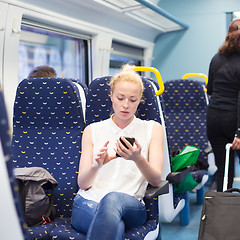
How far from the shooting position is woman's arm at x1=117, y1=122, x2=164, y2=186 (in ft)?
5.52

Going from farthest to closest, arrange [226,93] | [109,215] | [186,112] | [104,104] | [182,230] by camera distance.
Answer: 1. [186,112]
2. [182,230]
3. [226,93]
4. [104,104]
5. [109,215]

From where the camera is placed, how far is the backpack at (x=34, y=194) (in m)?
1.93

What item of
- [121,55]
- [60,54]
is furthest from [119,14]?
Result: [60,54]

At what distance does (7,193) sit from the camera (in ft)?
2.05

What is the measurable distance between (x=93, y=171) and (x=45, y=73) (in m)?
1.22

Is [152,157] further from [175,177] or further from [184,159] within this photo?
[184,159]

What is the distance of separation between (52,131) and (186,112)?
179 centimetres

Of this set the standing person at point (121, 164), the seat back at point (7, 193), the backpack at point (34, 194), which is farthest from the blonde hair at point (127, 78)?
the seat back at point (7, 193)

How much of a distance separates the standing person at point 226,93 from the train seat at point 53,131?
1.06 meters

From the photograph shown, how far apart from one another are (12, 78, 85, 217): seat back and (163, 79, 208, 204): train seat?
61.6 inches

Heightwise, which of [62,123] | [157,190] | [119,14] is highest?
[119,14]

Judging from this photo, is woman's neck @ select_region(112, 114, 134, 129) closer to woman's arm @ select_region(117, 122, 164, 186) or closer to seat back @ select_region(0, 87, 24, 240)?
woman's arm @ select_region(117, 122, 164, 186)

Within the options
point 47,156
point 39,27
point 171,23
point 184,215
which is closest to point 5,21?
point 39,27

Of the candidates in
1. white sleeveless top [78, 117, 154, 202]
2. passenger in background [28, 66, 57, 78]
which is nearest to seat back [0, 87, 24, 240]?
white sleeveless top [78, 117, 154, 202]
